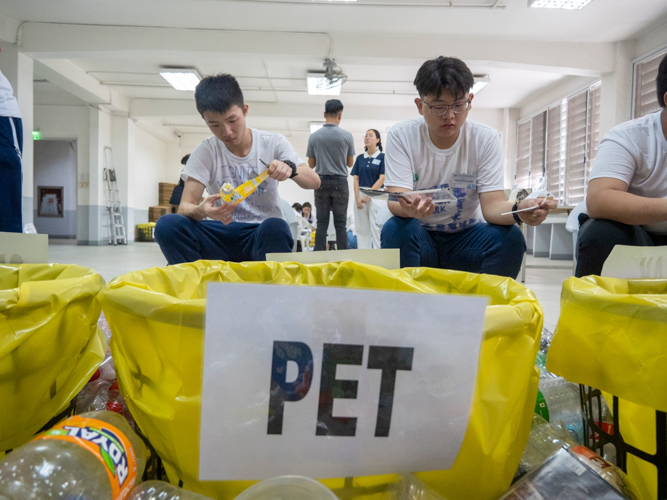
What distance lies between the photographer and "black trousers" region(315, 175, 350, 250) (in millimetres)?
4156

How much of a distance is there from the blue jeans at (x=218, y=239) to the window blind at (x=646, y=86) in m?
5.90

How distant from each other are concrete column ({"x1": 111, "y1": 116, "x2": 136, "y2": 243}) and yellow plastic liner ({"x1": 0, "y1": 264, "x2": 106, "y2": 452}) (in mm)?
9441

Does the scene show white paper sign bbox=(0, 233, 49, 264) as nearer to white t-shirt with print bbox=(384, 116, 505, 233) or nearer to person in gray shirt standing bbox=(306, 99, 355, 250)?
white t-shirt with print bbox=(384, 116, 505, 233)

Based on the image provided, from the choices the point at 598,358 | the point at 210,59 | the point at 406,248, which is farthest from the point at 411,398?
the point at 210,59

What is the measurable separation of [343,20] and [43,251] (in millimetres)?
5460

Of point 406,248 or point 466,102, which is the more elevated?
point 466,102

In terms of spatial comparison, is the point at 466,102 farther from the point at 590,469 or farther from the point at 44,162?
the point at 44,162

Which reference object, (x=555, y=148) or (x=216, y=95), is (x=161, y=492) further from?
(x=555, y=148)

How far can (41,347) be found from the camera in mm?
512

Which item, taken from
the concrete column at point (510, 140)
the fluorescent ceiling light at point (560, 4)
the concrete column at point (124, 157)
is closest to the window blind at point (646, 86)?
the fluorescent ceiling light at point (560, 4)

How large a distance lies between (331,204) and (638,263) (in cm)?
361

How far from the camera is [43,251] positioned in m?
0.79

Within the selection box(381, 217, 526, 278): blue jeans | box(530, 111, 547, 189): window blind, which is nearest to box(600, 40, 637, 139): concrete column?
box(530, 111, 547, 189): window blind

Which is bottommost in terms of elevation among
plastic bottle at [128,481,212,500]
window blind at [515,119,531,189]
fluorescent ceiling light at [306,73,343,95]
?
plastic bottle at [128,481,212,500]
